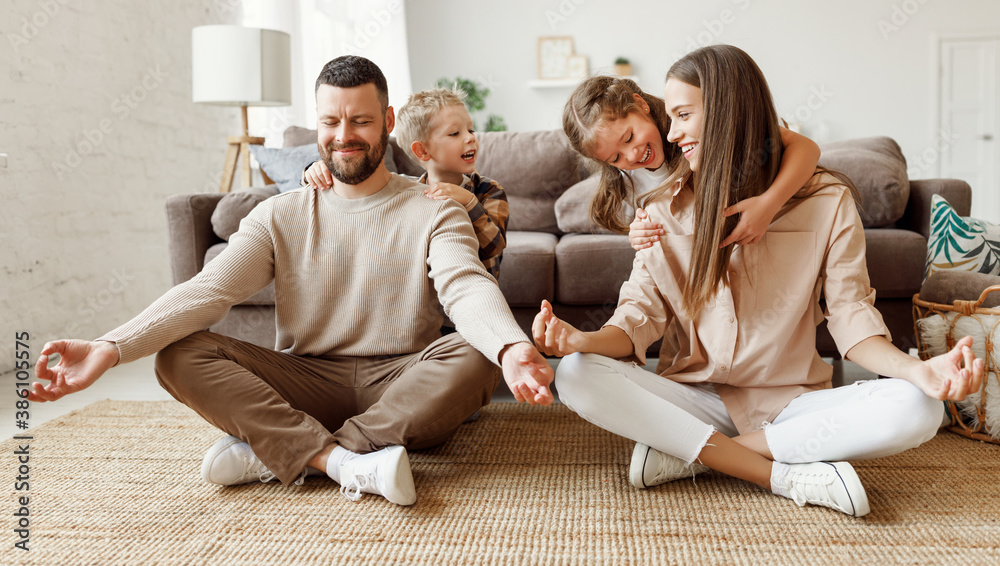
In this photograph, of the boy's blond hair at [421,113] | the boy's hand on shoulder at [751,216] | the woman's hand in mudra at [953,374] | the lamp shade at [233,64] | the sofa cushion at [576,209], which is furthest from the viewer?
the lamp shade at [233,64]

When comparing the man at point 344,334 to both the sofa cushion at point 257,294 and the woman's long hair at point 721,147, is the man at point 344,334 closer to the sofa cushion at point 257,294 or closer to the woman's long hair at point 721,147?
the woman's long hair at point 721,147

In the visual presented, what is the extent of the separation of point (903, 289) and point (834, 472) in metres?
1.17

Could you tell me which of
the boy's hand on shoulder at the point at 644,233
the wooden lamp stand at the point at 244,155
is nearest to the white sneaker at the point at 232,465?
the boy's hand on shoulder at the point at 644,233

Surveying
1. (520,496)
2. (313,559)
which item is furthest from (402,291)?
(313,559)

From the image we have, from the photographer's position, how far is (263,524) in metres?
1.25

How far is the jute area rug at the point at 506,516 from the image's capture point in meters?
1.13

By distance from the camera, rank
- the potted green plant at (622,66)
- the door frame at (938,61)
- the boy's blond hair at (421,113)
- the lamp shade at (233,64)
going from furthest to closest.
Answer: the potted green plant at (622,66)
the door frame at (938,61)
the lamp shade at (233,64)
the boy's blond hair at (421,113)

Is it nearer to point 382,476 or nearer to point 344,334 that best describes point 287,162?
point 344,334

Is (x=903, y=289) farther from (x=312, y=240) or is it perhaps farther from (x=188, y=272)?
(x=188, y=272)

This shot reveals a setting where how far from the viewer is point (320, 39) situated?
191 inches

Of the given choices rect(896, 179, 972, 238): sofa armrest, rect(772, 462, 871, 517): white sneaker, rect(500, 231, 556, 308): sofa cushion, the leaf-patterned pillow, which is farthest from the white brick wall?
rect(896, 179, 972, 238): sofa armrest

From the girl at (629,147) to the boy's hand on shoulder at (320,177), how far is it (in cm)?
53

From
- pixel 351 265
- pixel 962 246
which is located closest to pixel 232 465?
pixel 351 265

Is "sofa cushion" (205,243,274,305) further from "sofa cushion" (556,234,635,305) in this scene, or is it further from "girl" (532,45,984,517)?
"girl" (532,45,984,517)
